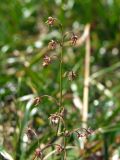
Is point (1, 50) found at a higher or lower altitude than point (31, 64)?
higher

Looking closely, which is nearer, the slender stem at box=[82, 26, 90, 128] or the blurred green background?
the blurred green background

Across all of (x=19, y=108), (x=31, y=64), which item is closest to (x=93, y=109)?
(x=19, y=108)

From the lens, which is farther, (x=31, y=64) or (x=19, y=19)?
(x=19, y=19)

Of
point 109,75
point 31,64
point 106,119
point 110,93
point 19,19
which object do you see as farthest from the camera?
point 19,19

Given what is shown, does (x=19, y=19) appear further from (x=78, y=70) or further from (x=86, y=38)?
(x=78, y=70)

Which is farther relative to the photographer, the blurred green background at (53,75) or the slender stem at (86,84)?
the slender stem at (86,84)

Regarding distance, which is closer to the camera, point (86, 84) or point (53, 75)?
point (86, 84)

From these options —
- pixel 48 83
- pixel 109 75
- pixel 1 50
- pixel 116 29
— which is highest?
pixel 116 29

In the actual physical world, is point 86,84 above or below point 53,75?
below
